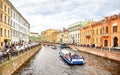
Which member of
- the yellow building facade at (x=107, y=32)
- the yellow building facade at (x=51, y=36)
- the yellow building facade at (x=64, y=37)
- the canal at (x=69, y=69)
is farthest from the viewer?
the yellow building facade at (x=51, y=36)

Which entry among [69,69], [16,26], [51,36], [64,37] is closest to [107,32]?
[69,69]

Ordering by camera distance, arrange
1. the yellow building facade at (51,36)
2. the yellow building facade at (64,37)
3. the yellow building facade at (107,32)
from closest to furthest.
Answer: the yellow building facade at (107,32) < the yellow building facade at (64,37) < the yellow building facade at (51,36)

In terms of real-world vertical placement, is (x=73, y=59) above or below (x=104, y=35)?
below

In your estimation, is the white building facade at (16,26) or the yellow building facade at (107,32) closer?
the yellow building facade at (107,32)

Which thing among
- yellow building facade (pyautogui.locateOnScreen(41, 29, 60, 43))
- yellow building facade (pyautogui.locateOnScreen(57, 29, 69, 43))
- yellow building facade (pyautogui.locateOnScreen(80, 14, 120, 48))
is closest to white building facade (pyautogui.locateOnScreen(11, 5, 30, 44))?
yellow building facade (pyautogui.locateOnScreen(80, 14, 120, 48))

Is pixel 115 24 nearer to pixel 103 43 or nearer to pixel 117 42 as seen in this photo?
pixel 117 42

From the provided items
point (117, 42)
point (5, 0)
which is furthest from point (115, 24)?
point (5, 0)

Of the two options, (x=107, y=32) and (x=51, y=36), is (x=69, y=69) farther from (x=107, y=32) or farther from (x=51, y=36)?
(x=51, y=36)

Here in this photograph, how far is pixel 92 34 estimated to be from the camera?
62.8 metres

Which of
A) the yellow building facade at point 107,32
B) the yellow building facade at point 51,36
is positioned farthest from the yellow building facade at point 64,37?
the yellow building facade at point 107,32

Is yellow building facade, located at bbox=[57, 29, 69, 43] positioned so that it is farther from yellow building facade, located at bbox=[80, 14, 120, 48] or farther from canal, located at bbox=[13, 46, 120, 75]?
canal, located at bbox=[13, 46, 120, 75]

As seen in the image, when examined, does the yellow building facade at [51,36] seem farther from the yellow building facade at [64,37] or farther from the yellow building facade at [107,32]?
the yellow building facade at [107,32]

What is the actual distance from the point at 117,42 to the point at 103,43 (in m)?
7.42

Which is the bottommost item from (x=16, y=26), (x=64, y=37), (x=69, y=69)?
(x=69, y=69)
